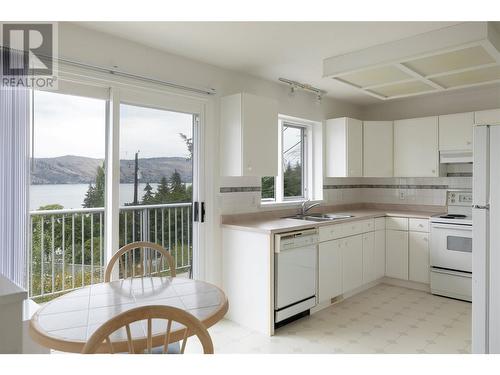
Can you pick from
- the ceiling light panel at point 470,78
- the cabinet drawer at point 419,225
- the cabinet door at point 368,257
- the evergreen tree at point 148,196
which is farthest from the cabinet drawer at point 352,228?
the evergreen tree at point 148,196

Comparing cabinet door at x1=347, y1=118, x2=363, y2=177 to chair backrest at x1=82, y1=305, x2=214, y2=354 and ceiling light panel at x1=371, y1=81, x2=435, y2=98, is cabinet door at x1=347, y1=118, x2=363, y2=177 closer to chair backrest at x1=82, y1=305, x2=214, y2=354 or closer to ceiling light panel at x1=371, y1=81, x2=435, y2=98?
ceiling light panel at x1=371, y1=81, x2=435, y2=98


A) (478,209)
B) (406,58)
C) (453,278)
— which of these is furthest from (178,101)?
(453,278)

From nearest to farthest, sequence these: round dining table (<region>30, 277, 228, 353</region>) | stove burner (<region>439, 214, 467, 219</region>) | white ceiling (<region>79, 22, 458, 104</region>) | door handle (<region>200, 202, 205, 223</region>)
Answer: round dining table (<region>30, 277, 228, 353</region>)
white ceiling (<region>79, 22, 458, 104</region>)
door handle (<region>200, 202, 205, 223</region>)
stove burner (<region>439, 214, 467, 219</region>)

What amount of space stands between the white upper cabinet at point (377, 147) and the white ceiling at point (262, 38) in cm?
178

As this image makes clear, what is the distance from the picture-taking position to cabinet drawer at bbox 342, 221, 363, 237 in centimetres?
399

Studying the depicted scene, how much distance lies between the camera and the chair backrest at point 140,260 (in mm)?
2336

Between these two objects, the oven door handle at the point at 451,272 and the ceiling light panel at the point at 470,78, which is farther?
the oven door handle at the point at 451,272

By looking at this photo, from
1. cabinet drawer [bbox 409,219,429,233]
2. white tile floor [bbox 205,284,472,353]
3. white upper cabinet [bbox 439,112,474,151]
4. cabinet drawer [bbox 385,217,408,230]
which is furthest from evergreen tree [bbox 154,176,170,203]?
white upper cabinet [bbox 439,112,474,151]

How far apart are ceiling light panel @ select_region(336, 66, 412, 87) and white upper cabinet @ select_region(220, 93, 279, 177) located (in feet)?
2.63

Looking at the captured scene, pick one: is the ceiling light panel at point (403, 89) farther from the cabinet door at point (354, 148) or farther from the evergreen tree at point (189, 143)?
the evergreen tree at point (189, 143)

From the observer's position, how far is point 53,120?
2.66 meters

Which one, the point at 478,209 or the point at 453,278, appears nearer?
the point at 478,209
